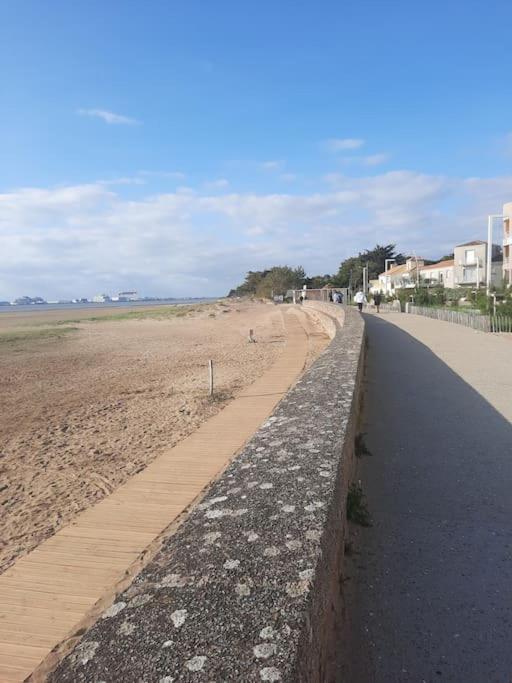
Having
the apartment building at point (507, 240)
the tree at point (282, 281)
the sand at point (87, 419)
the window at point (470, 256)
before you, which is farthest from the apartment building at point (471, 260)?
the sand at point (87, 419)

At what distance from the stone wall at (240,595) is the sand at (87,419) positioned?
2.82 meters

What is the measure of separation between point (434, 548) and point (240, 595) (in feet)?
7.43

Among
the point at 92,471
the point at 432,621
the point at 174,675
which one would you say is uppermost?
the point at 174,675

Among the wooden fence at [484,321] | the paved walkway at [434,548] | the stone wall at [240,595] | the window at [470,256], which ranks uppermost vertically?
the window at [470,256]

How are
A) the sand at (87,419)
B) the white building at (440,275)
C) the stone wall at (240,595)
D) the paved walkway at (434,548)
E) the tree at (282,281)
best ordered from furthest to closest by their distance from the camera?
the tree at (282,281) < the white building at (440,275) < the sand at (87,419) < the paved walkway at (434,548) < the stone wall at (240,595)

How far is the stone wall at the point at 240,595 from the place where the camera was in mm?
1411

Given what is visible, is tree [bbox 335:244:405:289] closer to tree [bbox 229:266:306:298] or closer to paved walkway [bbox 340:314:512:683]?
tree [bbox 229:266:306:298]

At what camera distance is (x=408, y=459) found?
529cm

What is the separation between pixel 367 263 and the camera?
95.4 m

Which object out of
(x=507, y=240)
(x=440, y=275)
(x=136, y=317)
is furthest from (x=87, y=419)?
(x=440, y=275)

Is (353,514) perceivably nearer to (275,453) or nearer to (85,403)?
(275,453)

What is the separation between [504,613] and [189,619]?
6.96ft

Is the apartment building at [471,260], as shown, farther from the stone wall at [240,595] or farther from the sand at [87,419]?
the stone wall at [240,595]

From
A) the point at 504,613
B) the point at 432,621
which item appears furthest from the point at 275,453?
the point at 504,613
